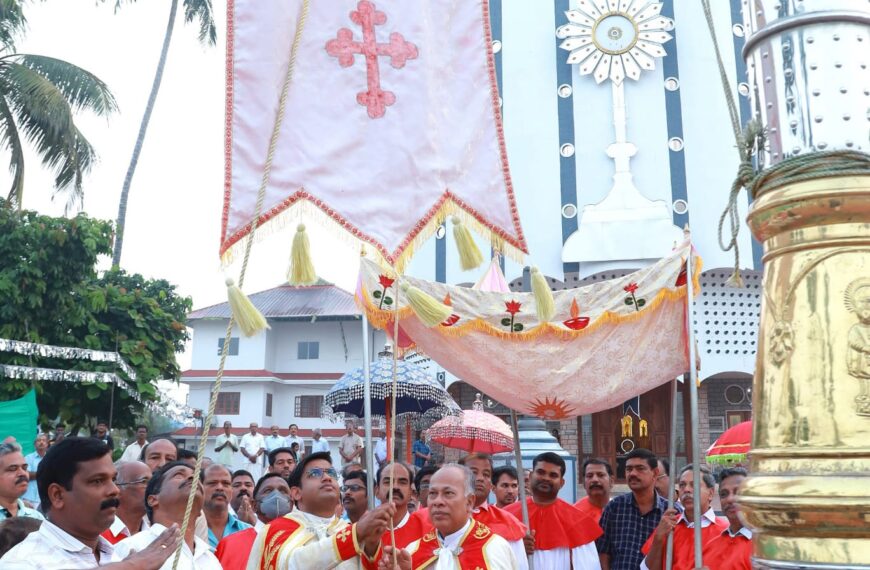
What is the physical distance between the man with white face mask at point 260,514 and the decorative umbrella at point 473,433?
4.70 meters

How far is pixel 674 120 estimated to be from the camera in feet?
57.4

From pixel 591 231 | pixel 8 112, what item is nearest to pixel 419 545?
pixel 8 112

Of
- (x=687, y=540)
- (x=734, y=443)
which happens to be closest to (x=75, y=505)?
(x=687, y=540)

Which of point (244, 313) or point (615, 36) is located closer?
point (244, 313)

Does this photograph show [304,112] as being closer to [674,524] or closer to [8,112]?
[674,524]

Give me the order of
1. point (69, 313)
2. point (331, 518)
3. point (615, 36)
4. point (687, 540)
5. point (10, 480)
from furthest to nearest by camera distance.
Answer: point (615, 36), point (69, 313), point (687, 540), point (10, 480), point (331, 518)

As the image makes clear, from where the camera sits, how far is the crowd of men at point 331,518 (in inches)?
106

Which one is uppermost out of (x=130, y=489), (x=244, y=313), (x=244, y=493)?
(x=244, y=313)

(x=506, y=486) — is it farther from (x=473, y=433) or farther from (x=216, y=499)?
(x=473, y=433)

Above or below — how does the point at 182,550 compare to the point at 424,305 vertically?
below

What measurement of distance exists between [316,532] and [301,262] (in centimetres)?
141

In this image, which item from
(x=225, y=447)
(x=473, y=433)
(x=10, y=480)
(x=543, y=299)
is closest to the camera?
(x=543, y=299)

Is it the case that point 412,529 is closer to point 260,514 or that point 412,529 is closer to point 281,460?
point 260,514

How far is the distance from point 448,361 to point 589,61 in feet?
46.4
